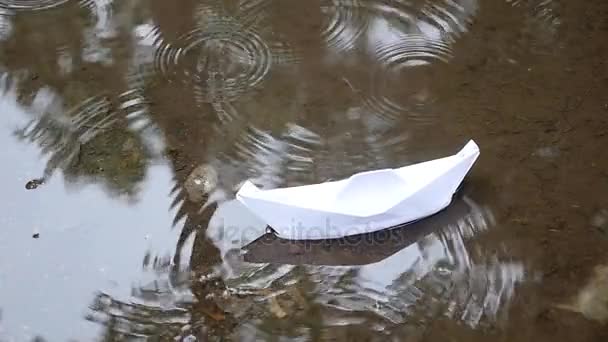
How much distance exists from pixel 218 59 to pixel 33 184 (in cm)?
45

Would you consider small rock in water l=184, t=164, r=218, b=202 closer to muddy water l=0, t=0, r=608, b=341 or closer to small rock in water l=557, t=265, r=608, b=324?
muddy water l=0, t=0, r=608, b=341

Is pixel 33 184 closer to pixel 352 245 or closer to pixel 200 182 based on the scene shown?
pixel 200 182

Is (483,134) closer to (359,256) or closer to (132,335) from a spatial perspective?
(359,256)

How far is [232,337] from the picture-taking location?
1.24 m

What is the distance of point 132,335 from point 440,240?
54 cm

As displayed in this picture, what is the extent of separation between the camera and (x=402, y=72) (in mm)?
1525

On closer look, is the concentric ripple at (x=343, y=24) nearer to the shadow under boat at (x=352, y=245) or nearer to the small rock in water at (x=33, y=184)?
the shadow under boat at (x=352, y=245)

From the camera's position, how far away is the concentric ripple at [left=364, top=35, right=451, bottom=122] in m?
1.47

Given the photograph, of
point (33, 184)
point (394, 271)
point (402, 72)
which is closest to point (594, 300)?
point (394, 271)

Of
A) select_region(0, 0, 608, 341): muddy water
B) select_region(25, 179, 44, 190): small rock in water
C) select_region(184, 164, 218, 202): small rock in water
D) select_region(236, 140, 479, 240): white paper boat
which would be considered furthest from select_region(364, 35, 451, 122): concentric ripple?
select_region(25, 179, 44, 190): small rock in water

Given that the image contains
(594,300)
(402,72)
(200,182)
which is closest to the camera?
(594,300)

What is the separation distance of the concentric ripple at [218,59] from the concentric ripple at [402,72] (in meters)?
0.23

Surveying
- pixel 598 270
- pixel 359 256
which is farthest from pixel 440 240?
pixel 598 270

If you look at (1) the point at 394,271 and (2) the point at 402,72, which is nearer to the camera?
(1) the point at 394,271
